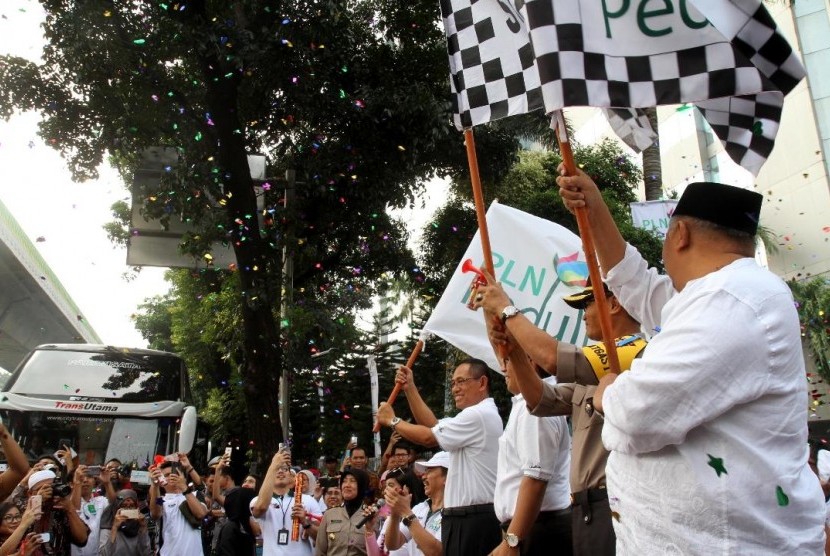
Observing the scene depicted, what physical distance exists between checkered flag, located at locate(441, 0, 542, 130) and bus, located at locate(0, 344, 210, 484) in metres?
8.09

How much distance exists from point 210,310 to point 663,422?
16161 mm

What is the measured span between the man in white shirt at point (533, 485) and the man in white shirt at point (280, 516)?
3429mm

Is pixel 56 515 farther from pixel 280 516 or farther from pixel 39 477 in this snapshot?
pixel 280 516

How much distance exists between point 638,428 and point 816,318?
21.7 meters

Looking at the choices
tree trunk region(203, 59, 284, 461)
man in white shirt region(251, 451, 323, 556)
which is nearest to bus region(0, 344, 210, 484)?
tree trunk region(203, 59, 284, 461)

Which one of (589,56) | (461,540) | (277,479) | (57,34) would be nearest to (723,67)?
(589,56)

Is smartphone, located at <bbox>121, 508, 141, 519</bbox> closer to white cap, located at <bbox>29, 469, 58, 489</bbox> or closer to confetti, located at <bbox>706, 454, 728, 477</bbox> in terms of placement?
white cap, located at <bbox>29, 469, 58, 489</bbox>

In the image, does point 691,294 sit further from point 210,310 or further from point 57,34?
point 210,310

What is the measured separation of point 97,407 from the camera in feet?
33.4

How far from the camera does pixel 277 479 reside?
7281 mm

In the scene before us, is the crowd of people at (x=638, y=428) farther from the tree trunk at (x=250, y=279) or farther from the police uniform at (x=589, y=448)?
the tree trunk at (x=250, y=279)

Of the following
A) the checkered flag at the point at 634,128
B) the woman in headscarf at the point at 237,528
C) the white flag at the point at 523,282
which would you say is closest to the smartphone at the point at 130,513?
the woman in headscarf at the point at 237,528

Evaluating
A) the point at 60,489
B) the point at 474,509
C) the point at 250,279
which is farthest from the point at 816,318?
Answer: the point at 60,489

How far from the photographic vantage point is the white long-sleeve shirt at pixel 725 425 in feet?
6.48
